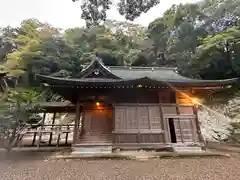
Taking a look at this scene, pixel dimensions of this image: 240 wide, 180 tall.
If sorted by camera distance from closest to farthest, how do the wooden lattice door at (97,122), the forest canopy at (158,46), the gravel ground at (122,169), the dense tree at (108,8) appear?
the gravel ground at (122,169) < the dense tree at (108,8) < the wooden lattice door at (97,122) < the forest canopy at (158,46)

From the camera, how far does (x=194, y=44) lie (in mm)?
30922

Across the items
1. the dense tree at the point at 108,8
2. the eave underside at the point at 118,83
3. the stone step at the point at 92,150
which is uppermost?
the dense tree at the point at 108,8

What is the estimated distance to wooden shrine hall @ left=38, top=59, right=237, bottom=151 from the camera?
1103 centimetres

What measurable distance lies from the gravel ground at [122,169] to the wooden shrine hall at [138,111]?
2.12m

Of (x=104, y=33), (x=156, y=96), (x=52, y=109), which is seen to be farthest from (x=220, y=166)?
(x=104, y=33)

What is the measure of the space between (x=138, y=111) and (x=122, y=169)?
4.64 meters

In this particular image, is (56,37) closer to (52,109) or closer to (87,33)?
(87,33)

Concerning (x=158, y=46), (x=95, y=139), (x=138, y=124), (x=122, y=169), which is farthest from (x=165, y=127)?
(x=158, y=46)

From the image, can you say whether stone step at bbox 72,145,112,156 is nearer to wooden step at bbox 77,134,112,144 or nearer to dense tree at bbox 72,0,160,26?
wooden step at bbox 77,134,112,144

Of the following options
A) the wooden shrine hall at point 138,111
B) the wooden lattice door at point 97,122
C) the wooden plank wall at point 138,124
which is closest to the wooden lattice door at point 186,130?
the wooden shrine hall at point 138,111

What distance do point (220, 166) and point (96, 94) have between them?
7.27 metres

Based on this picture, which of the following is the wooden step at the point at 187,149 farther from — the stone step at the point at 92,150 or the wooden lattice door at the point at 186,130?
the stone step at the point at 92,150

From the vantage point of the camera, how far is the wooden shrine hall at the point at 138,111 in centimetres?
1103

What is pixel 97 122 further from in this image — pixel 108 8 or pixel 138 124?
pixel 108 8
